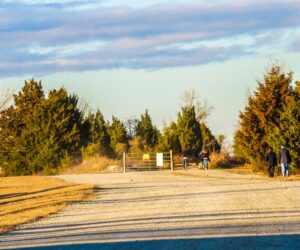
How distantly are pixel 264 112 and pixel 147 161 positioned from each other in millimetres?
16344

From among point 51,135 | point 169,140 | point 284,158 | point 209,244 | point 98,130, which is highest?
point 98,130

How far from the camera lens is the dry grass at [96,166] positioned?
60875mm

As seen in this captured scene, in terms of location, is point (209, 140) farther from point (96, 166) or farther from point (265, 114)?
point (265, 114)

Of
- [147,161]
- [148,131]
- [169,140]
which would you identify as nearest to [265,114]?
[147,161]

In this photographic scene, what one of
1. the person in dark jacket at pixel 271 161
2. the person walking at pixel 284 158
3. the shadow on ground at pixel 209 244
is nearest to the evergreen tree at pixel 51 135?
the person in dark jacket at pixel 271 161

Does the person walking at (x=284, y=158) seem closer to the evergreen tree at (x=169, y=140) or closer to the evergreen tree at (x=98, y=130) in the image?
the evergreen tree at (x=169, y=140)

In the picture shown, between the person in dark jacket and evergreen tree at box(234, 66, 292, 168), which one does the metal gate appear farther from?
the person in dark jacket

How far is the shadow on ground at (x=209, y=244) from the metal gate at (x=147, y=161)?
144ft

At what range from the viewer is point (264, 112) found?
4684cm

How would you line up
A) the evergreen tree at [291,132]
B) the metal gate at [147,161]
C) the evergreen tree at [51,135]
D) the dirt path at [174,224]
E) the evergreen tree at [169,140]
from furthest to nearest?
the evergreen tree at [51,135] → the evergreen tree at [169,140] → the metal gate at [147,161] → the evergreen tree at [291,132] → the dirt path at [174,224]

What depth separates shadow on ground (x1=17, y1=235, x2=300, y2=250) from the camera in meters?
13.4

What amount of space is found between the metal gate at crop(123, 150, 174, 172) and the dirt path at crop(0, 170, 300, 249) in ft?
98.8

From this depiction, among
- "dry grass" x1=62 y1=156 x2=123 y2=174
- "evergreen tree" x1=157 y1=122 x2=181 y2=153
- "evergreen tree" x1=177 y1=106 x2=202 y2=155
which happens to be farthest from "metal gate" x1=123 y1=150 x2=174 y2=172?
"evergreen tree" x1=177 y1=106 x2=202 y2=155

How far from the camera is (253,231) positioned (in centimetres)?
1571
